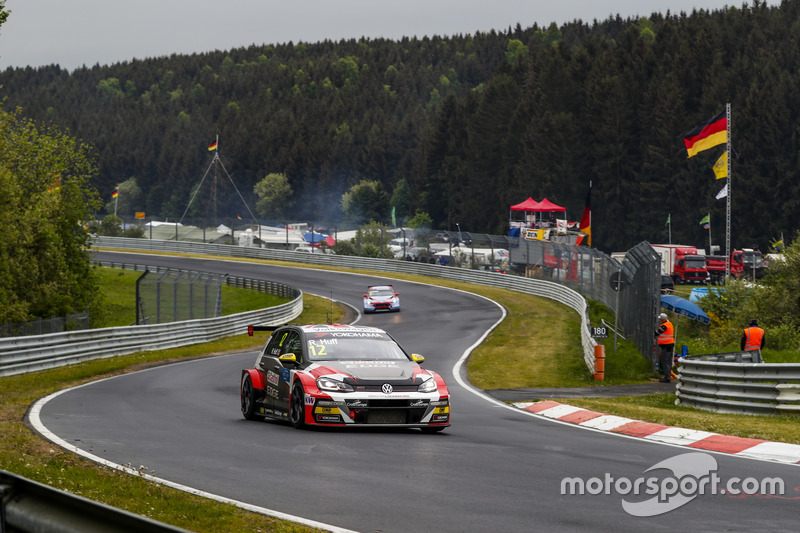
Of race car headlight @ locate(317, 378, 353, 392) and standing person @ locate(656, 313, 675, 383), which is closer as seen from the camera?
race car headlight @ locate(317, 378, 353, 392)

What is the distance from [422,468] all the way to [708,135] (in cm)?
3558

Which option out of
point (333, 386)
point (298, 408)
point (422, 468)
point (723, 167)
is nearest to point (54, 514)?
point (422, 468)

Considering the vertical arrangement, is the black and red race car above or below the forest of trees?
below

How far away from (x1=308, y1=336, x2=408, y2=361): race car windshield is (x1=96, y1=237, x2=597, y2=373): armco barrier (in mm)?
13010

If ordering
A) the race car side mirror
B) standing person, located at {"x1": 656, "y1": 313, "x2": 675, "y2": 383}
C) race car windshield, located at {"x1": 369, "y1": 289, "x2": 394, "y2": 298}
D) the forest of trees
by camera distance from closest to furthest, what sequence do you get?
the race car side mirror → standing person, located at {"x1": 656, "y1": 313, "x2": 675, "y2": 383} → race car windshield, located at {"x1": 369, "y1": 289, "x2": 394, "y2": 298} → the forest of trees

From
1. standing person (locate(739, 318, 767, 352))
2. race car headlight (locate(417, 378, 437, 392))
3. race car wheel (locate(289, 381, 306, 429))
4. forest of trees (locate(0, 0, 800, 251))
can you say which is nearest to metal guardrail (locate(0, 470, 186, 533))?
race car wheel (locate(289, 381, 306, 429))

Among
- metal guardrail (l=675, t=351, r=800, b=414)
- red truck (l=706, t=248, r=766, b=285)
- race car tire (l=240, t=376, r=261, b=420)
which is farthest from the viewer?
red truck (l=706, t=248, r=766, b=285)

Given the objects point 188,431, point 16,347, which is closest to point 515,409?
point 188,431

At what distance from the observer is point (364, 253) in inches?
2800

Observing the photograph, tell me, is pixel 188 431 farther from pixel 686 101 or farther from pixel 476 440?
pixel 686 101

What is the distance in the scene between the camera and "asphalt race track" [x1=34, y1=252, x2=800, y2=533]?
22.6 ft

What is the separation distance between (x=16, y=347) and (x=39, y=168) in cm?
1634

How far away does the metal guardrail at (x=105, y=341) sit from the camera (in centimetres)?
2271

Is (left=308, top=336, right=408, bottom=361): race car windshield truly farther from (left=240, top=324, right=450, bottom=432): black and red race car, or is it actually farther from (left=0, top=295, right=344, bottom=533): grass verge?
(left=0, top=295, right=344, bottom=533): grass verge
